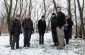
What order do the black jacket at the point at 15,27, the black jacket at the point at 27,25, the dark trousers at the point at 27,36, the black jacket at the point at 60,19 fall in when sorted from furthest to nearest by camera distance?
the black jacket at the point at 27,25, the dark trousers at the point at 27,36, the black jacket at the point at 15,27, the black jacket at the point at 60,19

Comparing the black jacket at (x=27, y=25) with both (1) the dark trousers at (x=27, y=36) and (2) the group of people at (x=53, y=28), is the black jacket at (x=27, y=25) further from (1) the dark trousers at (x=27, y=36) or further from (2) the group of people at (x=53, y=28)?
(1) the dark trousers at (x=27, y=36)

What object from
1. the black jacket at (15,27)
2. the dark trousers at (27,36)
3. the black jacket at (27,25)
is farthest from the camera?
the black jacket at (27,25)

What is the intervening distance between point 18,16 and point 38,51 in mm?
2605

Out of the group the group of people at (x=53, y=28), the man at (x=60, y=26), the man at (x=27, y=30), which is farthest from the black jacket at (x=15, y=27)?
the man at (x=60, y=26)

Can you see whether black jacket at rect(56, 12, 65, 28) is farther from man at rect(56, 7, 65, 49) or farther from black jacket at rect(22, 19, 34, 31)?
black jacket at rect(22, 19, 34, 31)

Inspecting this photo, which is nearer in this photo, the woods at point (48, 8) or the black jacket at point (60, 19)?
the black jacket at point (60, 19)

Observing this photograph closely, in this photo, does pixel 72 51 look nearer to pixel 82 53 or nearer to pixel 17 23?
pixel 82 53

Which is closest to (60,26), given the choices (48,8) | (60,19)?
(60,19)

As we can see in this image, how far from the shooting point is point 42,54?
1295cm

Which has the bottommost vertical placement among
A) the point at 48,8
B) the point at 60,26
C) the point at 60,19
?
the point at 60,26

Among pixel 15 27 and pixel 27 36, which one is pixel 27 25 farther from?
pixel 15 27

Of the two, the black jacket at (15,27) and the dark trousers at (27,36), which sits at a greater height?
the black jacket at (15,27)

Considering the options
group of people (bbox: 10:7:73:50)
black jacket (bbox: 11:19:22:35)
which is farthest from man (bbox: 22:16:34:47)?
black jacket (bbox: 11:19:22:35)

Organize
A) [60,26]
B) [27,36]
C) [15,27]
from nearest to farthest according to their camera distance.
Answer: [60,26]
[15,27]
[27,36]
